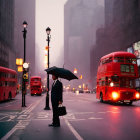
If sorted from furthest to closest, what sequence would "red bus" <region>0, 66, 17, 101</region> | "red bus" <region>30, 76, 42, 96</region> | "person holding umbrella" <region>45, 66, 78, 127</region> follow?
1. "red bus" <region>30, 76, 42, 96</region>
2. "red bus" <region>0, 66, 17, 101</region>
3. "person holding umbrella" <region>45, 66, 78, 127</region>

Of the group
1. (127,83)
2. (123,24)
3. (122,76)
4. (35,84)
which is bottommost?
(127,83)

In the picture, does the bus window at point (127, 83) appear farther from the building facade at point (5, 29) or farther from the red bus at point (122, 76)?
the building facade at point (5, 29)

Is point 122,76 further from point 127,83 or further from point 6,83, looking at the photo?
point 6,83

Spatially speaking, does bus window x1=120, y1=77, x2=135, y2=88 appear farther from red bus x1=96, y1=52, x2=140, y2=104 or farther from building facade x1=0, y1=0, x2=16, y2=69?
building facade x1=0, y1=0, x2=16, y2=69

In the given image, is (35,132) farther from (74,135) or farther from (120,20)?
(120,20)

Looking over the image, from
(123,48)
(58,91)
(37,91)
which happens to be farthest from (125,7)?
(58,91)

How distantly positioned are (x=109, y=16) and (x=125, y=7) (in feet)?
135

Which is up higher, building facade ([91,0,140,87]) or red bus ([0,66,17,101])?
building facade ([91,0,140,87])

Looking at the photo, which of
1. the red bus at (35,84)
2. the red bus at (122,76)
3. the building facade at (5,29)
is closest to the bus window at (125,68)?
the red bus at (122,76)

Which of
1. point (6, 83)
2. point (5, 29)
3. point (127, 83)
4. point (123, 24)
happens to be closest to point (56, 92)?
point (127, 83)

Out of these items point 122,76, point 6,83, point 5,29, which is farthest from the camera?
point 5,29

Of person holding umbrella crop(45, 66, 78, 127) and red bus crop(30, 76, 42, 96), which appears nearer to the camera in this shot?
person holding umbrella crop(45, 66, 78, 127)

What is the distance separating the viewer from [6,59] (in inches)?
3730

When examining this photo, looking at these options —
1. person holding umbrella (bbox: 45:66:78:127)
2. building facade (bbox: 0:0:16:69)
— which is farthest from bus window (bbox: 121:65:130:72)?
building facade (bbox: 0:0:16:69)
